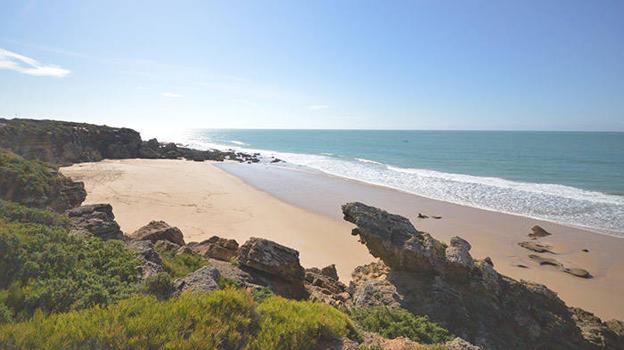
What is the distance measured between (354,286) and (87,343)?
8.35 m

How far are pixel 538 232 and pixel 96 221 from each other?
21.9 m

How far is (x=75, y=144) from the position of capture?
145ft

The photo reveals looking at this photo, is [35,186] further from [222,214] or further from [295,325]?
[295,325]

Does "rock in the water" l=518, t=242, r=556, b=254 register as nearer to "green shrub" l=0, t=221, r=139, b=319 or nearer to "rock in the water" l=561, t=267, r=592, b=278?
"rock in the water" l=561, t=267, r=592, b=278

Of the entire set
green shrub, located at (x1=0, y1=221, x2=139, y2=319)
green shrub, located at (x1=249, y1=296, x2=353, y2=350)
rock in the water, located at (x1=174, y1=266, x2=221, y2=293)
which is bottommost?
green shrub, located at (x1=249, y1=296, x2=353, y2=350)

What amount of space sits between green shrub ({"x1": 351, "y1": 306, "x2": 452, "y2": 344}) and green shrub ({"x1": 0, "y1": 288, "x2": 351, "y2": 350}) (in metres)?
1.52

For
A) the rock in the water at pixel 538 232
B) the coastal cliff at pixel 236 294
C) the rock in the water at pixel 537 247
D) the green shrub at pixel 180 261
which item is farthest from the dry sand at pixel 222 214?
the rock in the water at pixel 538 232

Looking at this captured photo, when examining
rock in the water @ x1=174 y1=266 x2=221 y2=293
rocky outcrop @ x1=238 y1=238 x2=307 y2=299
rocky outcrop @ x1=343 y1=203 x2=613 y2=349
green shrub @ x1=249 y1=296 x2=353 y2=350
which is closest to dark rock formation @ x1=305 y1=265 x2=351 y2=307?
rocky outcrop @ x1=238 y1=238 x2=307 y2=299

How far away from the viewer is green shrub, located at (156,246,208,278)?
8320 mm

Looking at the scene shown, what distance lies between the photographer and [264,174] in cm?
4353

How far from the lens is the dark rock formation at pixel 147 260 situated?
6.99m

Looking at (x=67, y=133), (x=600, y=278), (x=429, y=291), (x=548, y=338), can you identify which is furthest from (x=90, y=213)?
(x=67, y=133)

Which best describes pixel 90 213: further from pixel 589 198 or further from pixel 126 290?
pixel 589 198

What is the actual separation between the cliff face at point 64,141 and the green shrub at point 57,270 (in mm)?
33263
